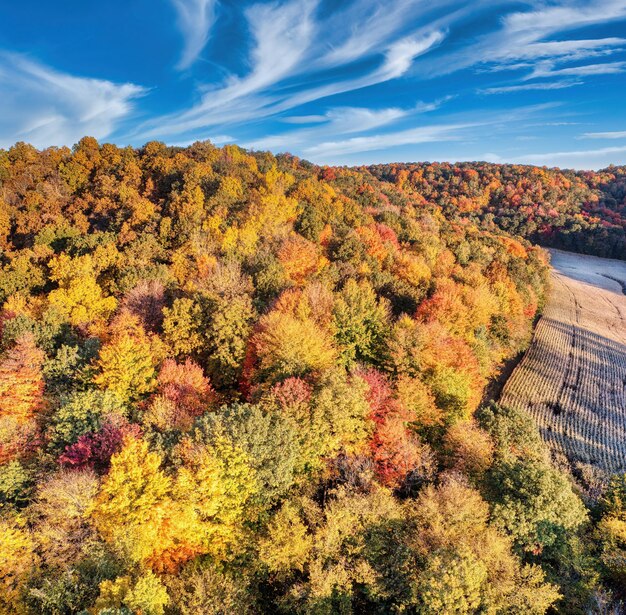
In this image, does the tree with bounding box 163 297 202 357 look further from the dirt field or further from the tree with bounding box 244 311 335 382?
the dirt field

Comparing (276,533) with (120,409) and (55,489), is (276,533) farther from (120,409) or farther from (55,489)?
(120,409)

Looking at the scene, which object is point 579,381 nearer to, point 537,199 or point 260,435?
point 260,435

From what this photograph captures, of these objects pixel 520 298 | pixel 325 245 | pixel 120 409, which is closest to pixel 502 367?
pixel 520 298

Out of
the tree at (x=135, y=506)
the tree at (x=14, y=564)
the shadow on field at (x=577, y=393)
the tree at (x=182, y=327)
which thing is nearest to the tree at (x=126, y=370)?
the tree at (x=182, y=327)

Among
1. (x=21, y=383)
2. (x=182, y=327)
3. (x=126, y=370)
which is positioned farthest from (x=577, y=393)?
(x=21, y=383)

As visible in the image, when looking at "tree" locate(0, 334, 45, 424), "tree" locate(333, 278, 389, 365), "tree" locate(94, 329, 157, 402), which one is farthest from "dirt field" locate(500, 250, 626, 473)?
"tree" locate(0, 334, 45, 424)

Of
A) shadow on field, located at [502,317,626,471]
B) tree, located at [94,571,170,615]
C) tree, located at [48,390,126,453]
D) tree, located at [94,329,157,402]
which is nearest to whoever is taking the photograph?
tree, located at [94,571,170,615]
